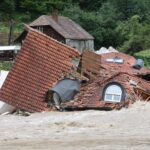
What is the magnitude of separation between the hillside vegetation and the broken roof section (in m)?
38.6

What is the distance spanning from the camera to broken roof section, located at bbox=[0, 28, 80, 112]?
31219 mm

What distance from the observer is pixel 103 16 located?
85625mm

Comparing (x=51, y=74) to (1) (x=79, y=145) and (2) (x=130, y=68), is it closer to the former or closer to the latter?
(2) (x=130, y=68)

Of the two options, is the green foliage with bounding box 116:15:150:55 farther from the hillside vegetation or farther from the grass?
the grass

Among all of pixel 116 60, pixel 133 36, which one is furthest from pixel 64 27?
pixel 116 60

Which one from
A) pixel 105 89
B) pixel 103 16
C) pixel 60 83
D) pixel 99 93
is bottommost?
pixel 99 93

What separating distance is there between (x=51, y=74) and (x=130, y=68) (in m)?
8.64

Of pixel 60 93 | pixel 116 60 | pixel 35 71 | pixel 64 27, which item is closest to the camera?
pixel 60 93

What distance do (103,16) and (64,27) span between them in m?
11.7

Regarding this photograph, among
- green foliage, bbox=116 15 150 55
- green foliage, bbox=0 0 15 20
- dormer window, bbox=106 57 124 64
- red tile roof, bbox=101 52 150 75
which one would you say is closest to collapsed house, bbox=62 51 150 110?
red tile roof, bbox=101 52 150 75

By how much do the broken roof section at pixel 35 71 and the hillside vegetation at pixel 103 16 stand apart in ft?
127

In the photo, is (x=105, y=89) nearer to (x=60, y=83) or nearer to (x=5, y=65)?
(x=60, y=83)

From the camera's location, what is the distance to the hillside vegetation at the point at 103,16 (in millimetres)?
74625

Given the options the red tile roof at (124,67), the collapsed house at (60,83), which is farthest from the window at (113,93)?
the red tile roof at (124,67)
